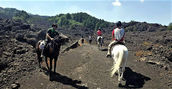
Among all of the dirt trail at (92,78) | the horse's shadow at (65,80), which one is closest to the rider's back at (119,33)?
the dirt trail at (92,78)

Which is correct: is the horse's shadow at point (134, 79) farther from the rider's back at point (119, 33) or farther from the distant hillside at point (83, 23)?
the distant hillside at point (83, 23)

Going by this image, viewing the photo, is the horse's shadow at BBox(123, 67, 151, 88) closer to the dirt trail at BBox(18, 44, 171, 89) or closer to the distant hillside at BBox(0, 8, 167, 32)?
the dirt trail at BBox(18, 44, 171, 89)

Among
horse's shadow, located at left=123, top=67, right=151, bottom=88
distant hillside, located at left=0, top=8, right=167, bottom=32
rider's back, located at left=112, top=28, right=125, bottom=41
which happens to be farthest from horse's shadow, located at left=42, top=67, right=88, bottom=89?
distant hillside, located at left=0, top=8, right=167, bottom=32

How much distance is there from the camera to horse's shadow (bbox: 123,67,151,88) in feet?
30.4

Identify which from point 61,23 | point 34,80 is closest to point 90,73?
point 34,80

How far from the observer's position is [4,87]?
8859mm

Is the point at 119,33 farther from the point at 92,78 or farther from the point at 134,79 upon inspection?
the point at 92,78

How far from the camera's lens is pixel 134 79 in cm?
1010

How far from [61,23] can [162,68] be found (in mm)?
138519

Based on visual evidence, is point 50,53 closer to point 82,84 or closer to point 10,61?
point 82,84

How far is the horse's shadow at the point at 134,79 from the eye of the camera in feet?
30.4

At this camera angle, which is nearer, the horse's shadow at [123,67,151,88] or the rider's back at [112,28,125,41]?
the horse's shadow at [123,67,151,88]

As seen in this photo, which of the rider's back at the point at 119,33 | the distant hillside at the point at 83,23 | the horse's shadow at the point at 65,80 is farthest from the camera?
the distant hillside at the point at 83,23

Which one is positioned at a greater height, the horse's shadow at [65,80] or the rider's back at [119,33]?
the rider's back at [119,33]
